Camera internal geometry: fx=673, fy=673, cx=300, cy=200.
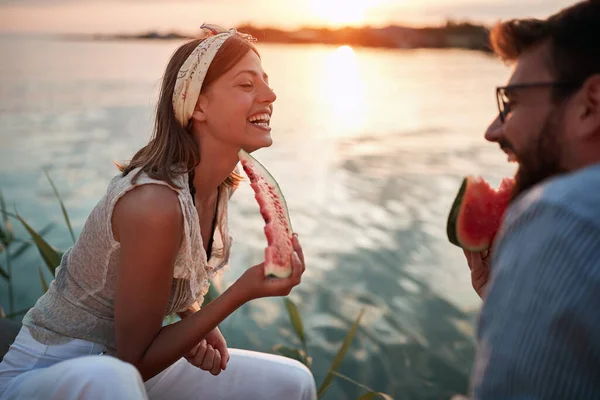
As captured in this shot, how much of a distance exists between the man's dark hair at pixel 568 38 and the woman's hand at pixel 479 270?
2.95 feet

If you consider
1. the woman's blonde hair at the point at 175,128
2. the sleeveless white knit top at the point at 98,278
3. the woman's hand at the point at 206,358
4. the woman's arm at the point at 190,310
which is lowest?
the woman's arm at the point at 190,310

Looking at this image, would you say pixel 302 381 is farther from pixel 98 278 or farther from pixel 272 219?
pixel 98 278

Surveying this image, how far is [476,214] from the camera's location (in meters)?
2.93

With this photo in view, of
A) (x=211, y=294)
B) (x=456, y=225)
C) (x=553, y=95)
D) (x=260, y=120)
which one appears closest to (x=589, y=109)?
(x=553, y=95)

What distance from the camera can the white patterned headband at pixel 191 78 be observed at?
283 centimetres

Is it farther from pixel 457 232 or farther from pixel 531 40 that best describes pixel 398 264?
pixel 531 40

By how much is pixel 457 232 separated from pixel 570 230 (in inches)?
62.3

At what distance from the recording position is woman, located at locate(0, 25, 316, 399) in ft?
8.23

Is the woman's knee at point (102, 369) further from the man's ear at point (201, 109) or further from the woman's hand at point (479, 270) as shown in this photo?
the woman's hand at point (479, 270)

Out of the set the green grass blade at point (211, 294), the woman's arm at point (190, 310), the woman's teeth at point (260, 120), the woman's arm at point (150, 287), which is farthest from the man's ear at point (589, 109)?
the green grass blade at point (211, 294)

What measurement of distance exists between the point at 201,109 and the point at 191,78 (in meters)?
0.14

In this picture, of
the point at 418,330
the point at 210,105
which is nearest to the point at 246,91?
the point at 210,105

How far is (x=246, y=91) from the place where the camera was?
291 cm

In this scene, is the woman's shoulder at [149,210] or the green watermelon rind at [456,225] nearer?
the woman's shoulder at [149,210]
